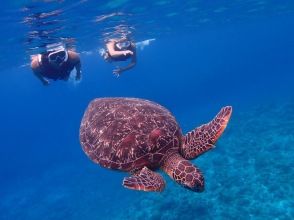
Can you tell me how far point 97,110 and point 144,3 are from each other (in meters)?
13.5

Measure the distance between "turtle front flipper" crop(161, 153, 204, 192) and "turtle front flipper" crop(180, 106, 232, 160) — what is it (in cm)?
30

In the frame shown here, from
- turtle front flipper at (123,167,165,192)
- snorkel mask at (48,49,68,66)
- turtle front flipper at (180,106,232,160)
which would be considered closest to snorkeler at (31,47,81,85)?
snorkel mask at (48,49,68,66)

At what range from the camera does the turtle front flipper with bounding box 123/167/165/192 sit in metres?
5.44

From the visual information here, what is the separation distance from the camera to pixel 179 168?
5.77 meters

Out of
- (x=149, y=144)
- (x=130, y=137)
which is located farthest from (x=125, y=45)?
(x=149, y=144)

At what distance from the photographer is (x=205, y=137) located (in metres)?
6.27

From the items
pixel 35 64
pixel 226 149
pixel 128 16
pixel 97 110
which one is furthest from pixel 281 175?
pixel 128 16

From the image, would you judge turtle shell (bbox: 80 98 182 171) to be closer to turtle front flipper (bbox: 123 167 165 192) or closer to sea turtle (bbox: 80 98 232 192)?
sea turtle (bbox: 80 98 232 192)

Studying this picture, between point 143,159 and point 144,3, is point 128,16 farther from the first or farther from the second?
point 143,159

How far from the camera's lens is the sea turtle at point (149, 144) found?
5.86 metres

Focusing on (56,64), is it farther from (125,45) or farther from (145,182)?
(125,45)

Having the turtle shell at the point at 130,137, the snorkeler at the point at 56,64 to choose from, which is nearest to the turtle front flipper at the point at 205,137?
the turtle shell at the point at 130,137

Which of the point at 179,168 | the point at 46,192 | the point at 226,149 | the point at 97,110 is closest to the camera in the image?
the point at 179,168

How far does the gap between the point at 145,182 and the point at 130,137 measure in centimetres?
120
